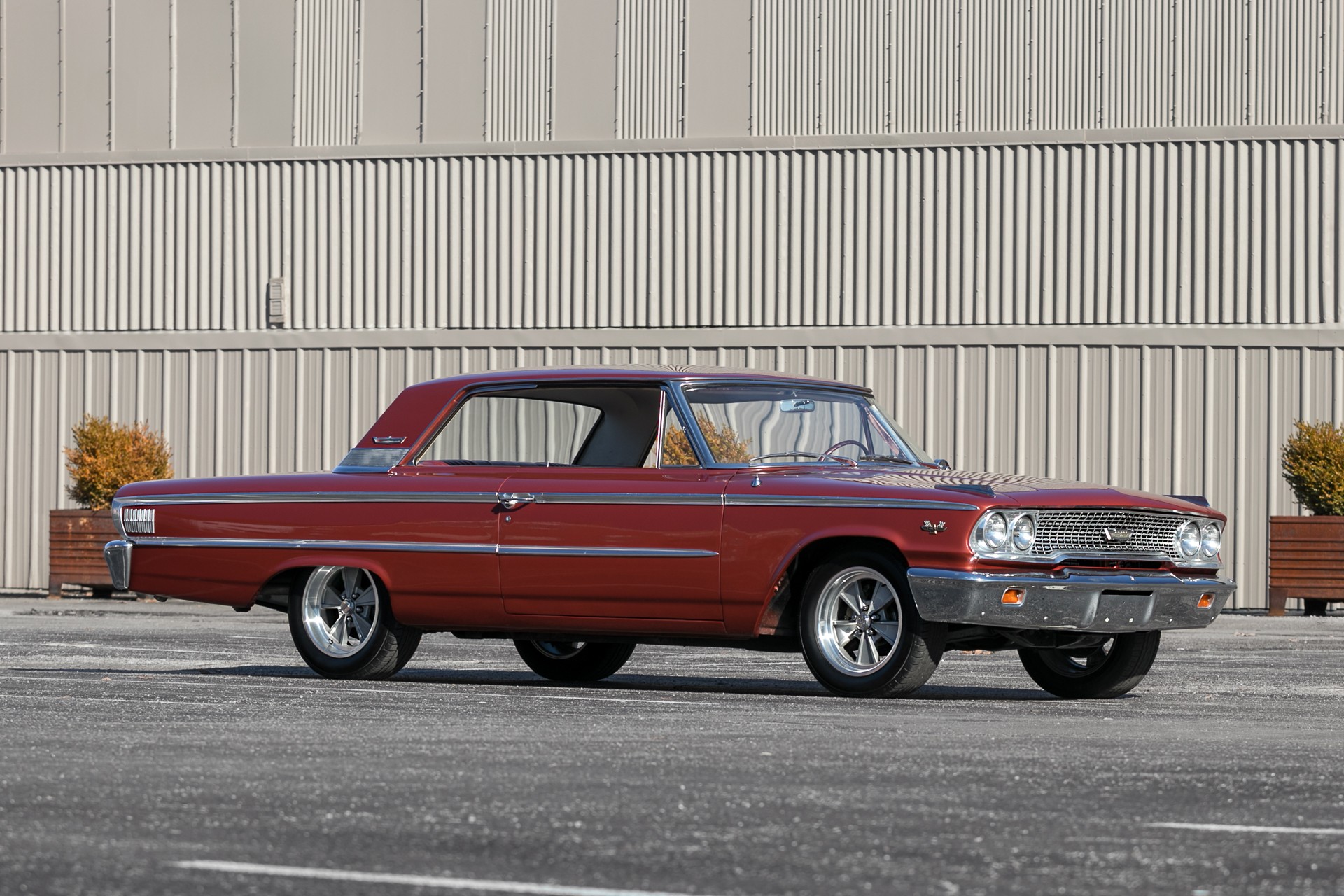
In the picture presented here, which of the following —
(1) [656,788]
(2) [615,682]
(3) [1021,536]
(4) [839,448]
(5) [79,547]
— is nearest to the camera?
(1) [656,788]

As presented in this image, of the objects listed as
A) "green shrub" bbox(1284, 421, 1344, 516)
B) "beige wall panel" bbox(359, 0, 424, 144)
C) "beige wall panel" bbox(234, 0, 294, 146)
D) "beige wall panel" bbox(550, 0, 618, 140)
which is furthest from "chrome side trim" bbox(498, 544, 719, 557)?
"beige wall panel" bbox(234, 0, 294, 146)

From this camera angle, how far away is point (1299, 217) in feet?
74.9

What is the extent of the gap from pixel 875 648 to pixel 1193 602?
58.6 inches

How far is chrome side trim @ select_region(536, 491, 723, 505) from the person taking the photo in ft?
34.1

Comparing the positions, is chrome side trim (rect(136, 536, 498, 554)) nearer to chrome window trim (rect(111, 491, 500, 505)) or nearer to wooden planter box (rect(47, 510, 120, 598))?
chrome window trim (rect(111, 491, 500, 505))

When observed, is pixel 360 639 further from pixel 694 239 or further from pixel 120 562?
pixel 694 239

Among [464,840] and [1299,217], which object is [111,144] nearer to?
[1299,217]

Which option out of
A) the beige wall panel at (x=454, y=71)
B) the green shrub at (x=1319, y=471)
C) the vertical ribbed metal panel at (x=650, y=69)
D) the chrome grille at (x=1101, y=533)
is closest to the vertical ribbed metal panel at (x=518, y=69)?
the beige wall panel at (x=454, y=71)

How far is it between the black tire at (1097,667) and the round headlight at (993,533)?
1.03 m

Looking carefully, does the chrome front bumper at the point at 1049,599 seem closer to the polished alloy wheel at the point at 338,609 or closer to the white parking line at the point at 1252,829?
the polished alloy wheel at the point at 338,609

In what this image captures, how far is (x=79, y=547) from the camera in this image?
23.1 m

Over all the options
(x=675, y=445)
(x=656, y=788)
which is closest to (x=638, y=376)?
(x=675, y=445)

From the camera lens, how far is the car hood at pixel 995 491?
986 cm

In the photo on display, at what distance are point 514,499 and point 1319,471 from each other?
37.9 feet
